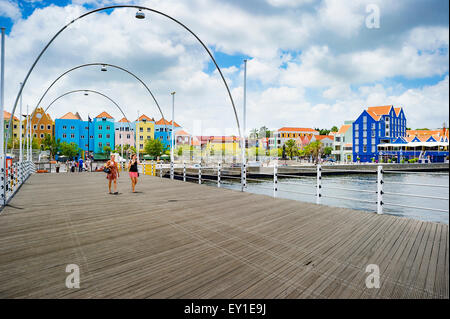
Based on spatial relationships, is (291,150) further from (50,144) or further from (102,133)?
(50,144)

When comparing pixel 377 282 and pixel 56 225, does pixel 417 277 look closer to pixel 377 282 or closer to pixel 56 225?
pixel 377 282

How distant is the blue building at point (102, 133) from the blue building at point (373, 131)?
230 ft

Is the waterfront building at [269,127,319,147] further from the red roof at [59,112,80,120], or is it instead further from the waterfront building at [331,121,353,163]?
the red roof at [59,112,80,120]

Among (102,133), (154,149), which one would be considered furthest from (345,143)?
(102,133)

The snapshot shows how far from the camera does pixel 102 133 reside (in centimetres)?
8150

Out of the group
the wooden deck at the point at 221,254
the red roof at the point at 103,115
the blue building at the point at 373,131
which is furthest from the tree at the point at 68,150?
the blue building at the point at 373,131

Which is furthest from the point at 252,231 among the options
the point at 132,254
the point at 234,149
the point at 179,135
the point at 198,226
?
the point at 234,149

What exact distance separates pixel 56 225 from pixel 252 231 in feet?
13.3

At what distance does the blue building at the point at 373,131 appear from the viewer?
73312 millimetres

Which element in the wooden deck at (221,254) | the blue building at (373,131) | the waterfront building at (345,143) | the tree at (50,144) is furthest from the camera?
the waterfront building at (345,143)

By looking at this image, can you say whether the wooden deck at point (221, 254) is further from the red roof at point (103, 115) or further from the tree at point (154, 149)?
the red roof at point (103, 115)
